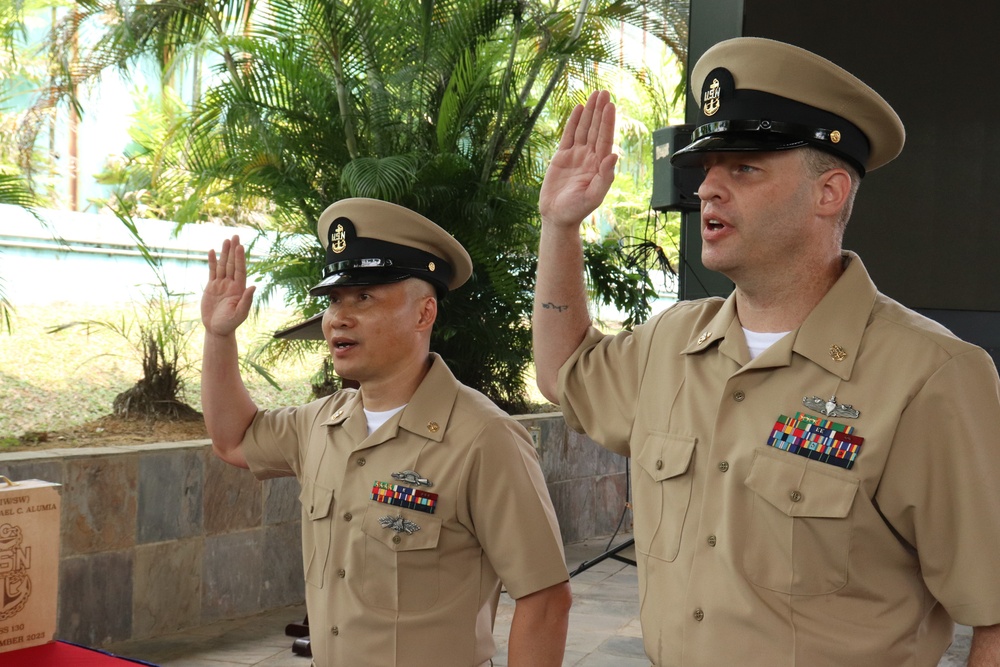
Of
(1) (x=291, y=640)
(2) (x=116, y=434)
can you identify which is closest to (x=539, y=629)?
(1) (x=291, y=640)

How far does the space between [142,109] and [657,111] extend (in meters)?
6.81

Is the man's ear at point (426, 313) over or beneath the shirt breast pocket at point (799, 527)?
over

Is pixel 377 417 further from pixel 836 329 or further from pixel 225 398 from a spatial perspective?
pixel 836 329

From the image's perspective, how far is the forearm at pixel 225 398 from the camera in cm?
270

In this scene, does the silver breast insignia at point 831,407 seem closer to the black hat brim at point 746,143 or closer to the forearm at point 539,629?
the black hat brim at point 746,143

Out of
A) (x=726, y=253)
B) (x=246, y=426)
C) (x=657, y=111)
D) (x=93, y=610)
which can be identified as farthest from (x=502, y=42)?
(x=726, y=253)

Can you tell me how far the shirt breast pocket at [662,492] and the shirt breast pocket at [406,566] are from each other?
0.62 m

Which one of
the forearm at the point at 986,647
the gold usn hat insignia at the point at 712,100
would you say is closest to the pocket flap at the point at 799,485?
the forearm at the point at 986,647

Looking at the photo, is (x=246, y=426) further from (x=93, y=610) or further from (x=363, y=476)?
(x=93, y=610)

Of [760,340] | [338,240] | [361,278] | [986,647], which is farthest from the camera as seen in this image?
[338,240]

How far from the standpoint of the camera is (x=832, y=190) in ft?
6.05

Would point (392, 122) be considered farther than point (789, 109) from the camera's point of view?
Yes

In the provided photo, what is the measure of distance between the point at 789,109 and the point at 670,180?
148 inches

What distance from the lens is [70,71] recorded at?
27.3 ft
